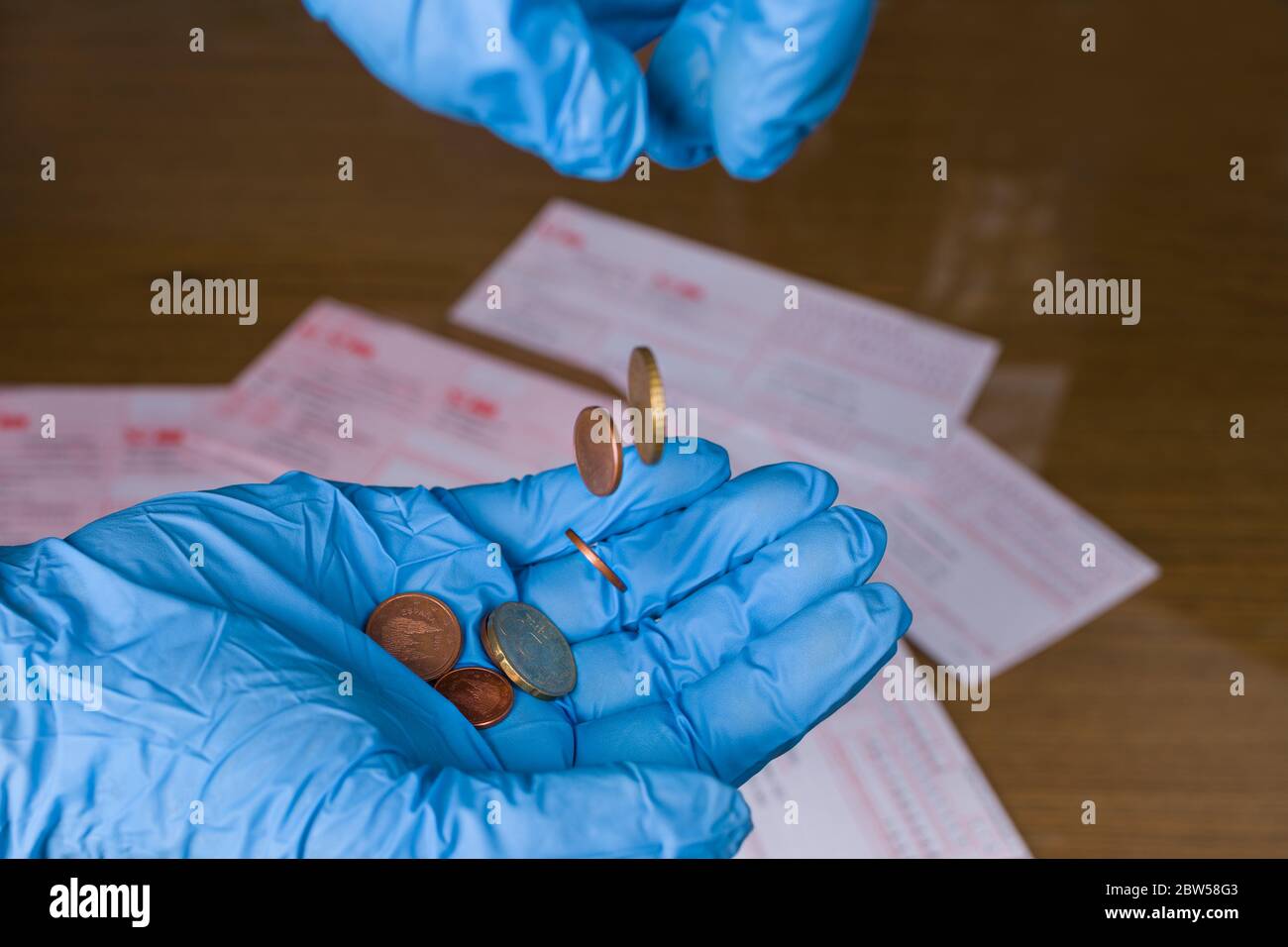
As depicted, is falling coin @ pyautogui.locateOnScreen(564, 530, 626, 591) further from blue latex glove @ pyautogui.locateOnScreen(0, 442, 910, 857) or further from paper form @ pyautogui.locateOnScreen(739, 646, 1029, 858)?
paper form @ pyautogui.locateOnScreen(739, 646, 1029, 858)

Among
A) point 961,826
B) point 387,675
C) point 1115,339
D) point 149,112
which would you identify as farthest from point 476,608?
point 149,112

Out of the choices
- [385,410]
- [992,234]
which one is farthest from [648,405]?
[992,234]

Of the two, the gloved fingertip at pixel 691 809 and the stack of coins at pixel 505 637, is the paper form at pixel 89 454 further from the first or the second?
the gloved fingertip at pixel 691 809

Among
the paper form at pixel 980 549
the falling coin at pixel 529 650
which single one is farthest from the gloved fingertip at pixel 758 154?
the paper form at pixel 980 549

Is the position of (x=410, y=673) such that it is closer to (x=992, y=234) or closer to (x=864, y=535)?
(x=864, y=535)

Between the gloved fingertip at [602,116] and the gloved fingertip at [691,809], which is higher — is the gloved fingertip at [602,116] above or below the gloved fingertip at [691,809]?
above
